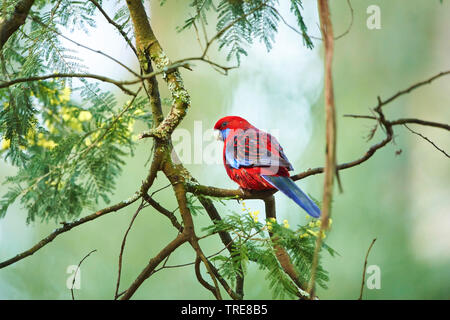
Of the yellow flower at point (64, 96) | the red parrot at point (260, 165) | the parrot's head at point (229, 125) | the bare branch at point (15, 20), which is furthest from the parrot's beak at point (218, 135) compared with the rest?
the bare branch at point (15, 20)

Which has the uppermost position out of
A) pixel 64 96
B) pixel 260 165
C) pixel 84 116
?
pixel 64 96

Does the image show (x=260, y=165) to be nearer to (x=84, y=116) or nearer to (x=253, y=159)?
(x=253, y=159)

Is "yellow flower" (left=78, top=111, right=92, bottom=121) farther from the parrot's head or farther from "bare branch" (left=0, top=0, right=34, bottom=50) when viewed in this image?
"bare branch" (left=0, top=0, right=34, bottom=50)

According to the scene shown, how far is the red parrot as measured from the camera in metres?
1.71

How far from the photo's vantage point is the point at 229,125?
8.39 feet

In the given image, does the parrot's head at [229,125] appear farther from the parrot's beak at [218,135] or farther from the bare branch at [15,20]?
the bare branch at [15,20]

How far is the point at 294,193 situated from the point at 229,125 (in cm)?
96

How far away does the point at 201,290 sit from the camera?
4.43 meters

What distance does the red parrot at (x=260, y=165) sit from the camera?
5.59ft

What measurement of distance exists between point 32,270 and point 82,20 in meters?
3.83

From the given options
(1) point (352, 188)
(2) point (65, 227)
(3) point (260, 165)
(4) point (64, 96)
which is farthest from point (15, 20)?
(1) point (352, 188)

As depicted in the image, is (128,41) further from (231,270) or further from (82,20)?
(231,270)

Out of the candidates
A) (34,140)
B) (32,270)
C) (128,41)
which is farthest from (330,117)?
(32,270)

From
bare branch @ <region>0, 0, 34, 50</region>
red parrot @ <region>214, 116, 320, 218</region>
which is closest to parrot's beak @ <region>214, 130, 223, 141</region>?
red parrot @ <region>214, 116, 320, 218</region>
